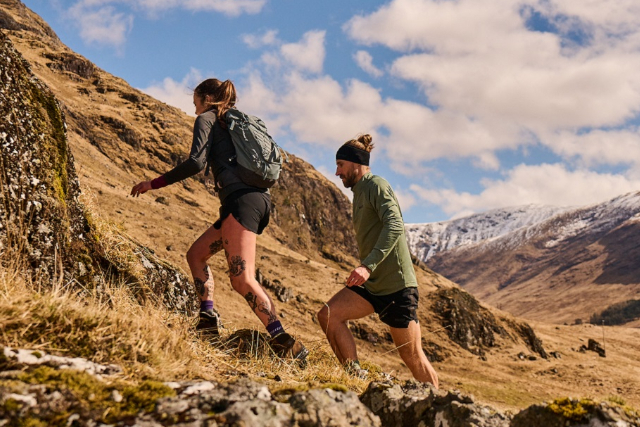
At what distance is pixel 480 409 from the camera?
263 centimetres

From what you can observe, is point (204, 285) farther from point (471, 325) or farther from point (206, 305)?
point (471, 325)

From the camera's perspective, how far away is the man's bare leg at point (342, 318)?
14.4 feet

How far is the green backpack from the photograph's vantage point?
160 inches

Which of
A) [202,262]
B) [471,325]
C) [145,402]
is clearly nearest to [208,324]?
[202,262]

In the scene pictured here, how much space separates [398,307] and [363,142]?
5.27 ft

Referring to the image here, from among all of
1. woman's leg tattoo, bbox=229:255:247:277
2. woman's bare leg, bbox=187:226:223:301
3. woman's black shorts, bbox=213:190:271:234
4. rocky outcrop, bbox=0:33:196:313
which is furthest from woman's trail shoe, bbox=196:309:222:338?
woman's black shorts, bbox=213:190:271:234

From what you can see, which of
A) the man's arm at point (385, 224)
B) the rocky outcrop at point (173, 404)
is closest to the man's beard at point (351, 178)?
the man's arm at point (385, 224)

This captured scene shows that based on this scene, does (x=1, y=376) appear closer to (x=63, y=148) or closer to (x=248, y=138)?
(x=248, y=138)

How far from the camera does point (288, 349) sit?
4102 mm

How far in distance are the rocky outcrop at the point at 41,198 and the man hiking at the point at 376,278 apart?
2.08 m

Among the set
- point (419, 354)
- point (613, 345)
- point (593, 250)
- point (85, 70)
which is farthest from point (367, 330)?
point (593, 250)

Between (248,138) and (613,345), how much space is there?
47.1m

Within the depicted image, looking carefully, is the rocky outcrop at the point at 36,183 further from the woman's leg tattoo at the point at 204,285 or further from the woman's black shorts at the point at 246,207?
the woman's black shorts at the point at 246,207

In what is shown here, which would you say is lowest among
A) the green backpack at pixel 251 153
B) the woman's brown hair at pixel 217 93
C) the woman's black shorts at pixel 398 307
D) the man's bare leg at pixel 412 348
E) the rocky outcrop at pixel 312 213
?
the man's bare leg at pixel 412 348
